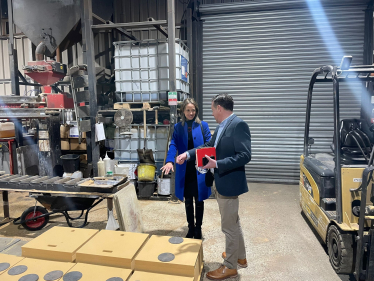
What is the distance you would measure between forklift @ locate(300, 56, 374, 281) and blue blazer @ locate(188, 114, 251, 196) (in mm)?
1219

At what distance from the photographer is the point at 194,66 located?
7180mm

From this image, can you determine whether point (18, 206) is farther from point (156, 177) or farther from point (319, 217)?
point (319, 217)

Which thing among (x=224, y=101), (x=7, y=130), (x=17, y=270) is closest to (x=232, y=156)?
(x=224, y=101)

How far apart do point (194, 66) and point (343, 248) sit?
18.3 feet

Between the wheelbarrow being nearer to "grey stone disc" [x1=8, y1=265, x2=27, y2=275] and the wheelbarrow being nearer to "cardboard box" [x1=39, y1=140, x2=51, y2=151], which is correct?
"grey stone disc" [x1=8, y1=265, x2=27, y2=275]

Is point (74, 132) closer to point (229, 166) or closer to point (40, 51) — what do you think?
point (40, 51)

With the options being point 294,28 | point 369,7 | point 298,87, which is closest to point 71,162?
point 298,87

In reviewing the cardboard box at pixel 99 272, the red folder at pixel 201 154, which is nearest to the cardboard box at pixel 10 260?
the cardboard box at pixel 99 272

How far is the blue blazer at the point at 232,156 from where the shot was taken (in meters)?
2.61

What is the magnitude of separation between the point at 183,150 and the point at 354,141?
7.82ft

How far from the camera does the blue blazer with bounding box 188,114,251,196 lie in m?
2.61

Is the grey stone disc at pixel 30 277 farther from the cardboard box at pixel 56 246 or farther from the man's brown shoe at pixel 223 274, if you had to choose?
the man's brown shoe at pixel 223 274

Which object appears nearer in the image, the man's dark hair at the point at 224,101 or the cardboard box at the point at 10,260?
the cardboard box at the point at 10,260

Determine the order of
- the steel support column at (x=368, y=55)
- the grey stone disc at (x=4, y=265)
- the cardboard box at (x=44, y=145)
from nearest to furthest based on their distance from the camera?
the grey stone disc at (x=4, y=265) < the steel support column at (x=368, y=55) < the cardboard box at (x=44, y=145)
